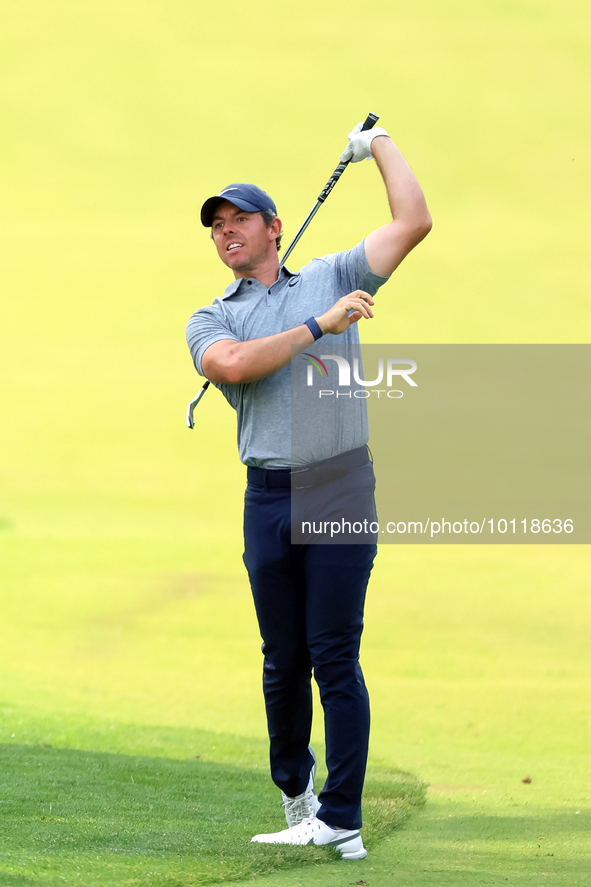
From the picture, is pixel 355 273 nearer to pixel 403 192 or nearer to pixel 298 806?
pixel 403 192

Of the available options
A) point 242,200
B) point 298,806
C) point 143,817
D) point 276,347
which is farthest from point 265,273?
→ point 143,817

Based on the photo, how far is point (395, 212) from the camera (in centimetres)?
206

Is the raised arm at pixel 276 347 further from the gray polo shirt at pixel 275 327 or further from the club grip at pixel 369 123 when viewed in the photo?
the club grip at pixel 369 123

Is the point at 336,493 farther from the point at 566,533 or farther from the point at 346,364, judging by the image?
the point at 566,533

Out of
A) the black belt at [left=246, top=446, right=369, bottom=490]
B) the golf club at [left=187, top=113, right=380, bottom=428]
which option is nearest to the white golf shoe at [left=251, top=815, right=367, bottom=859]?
the black belt at [left=246, top=446, right=369, bottom=490]

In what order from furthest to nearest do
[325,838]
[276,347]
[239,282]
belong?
[239,282]
[325,838]
[276,347]

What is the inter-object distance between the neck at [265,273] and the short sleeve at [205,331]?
12 cm

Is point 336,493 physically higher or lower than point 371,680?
higher

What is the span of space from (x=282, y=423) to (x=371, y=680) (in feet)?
5.96

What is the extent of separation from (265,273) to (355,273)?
0.71 feet

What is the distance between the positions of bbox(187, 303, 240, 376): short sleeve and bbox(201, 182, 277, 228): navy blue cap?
211mm

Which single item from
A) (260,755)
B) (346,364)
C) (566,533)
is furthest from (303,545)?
(566,533)

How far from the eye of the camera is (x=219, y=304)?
7.27ft

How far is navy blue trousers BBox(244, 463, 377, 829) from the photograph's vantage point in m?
2.09
